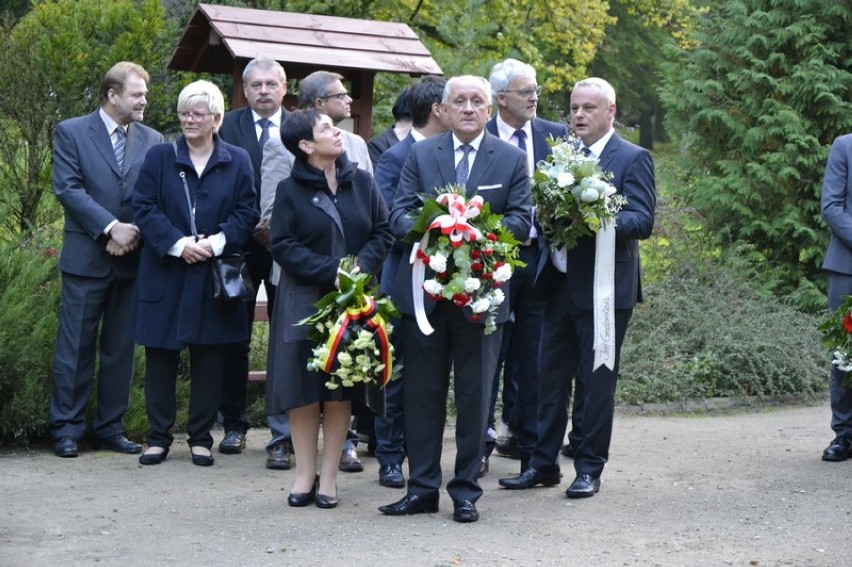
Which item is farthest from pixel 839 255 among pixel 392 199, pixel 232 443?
pixel 232 443

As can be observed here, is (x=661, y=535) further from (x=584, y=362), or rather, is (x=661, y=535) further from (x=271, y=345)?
(x=271, y=345)

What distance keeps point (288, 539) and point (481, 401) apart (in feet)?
4.01

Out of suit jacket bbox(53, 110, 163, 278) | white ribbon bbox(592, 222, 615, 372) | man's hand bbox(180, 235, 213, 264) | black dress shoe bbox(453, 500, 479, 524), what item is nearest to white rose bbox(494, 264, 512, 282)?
white ribbon bbox(592, 222, 615, 372)

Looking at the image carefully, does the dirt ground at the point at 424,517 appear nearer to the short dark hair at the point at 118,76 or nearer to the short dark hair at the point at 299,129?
the short dark hair at the point at 299,129

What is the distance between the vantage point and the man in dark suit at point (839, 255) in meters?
8.33

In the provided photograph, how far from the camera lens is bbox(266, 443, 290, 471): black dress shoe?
25.7 ft

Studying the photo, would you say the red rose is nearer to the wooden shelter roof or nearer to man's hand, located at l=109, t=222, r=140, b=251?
the wooden shelter roof

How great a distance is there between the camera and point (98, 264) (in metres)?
8.08

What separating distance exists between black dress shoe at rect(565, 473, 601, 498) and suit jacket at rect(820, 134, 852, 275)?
2420mm

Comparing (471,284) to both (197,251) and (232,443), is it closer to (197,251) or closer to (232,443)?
(197,251)

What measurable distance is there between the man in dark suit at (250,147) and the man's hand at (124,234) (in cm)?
70

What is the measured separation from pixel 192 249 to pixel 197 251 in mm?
31

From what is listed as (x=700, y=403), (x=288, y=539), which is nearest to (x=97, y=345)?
(x=288, y=539)

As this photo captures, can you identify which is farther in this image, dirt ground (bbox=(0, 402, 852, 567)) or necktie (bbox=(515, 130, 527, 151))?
necktie (bbox=(515, 130, 527, 151))
